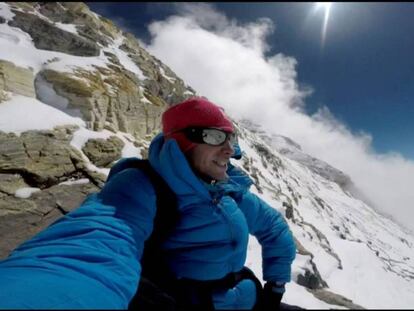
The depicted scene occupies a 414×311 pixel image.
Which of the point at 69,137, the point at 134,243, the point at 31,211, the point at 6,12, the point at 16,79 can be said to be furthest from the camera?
the point at 6,12

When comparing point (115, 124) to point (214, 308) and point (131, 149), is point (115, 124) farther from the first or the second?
point (214, 308)

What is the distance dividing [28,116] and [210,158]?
12448 millimetres

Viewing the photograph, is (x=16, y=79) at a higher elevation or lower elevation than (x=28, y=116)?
lower

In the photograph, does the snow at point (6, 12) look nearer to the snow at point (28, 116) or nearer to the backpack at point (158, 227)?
the snow at point (28, 116)

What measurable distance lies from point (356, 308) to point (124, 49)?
3682 centimetres

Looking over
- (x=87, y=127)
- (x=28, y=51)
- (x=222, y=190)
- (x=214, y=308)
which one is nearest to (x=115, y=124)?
(x=87, y=127)

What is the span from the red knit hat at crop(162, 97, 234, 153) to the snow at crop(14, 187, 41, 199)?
A: 30.1 ft

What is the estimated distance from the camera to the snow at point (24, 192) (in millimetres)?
9930

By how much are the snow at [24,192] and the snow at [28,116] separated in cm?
219

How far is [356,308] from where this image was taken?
0.84 m

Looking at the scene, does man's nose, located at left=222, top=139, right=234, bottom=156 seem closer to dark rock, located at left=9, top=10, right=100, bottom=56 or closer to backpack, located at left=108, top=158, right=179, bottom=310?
backpack, located at left=108, top=158, right=179, bottom=310

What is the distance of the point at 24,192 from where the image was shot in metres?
10.1

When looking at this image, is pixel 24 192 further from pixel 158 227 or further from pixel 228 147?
pixel 228 147

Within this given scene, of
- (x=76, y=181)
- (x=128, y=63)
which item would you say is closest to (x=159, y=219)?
(x=76, y=181)
